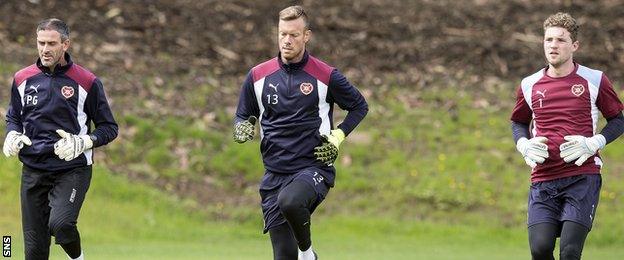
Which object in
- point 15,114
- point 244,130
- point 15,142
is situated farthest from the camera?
point 15,114

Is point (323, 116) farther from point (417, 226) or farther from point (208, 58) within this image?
point (208, 58)

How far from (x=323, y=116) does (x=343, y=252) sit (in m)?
5.50

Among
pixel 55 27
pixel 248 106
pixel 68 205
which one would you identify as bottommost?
pixel 68 205

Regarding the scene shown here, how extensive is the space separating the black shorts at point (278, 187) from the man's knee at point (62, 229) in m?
1.60

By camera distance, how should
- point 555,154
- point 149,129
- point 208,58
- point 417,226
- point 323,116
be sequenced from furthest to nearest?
point 208,58 → point 149,129 → point 417,226 → point 323,116 → point 555,154

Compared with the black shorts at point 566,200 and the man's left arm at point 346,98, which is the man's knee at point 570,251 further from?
the man's left arm at point 346,98

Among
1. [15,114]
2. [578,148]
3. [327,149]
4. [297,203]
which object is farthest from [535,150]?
[15,114]

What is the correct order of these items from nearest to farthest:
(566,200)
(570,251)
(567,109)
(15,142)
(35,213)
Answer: (570,251)
(566,200)
(567,109)
(15,142)
(35,213)

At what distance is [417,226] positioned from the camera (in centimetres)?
1802

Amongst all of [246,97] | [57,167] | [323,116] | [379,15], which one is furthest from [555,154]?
[379,15]

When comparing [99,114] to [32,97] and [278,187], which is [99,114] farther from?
[278,187]

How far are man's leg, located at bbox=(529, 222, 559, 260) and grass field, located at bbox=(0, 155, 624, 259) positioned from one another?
Answer: 18.8ft

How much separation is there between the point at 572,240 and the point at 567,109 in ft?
3.52

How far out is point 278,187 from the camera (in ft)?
32.9
